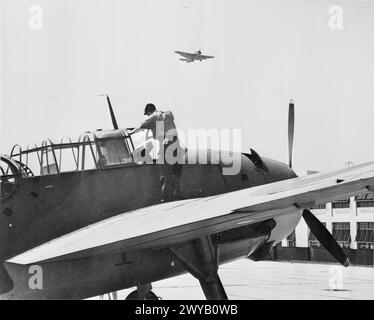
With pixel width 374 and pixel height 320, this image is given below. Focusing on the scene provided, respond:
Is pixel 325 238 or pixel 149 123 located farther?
pixel 325 238

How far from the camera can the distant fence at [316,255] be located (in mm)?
24125

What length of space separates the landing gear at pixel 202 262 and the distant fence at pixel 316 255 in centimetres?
1773

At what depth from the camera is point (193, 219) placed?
5.78 m

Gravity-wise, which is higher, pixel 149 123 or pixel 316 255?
pixel 149 123

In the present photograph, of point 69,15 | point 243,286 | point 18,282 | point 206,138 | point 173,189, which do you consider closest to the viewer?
point 18,282

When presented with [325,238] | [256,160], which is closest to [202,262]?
[256,160]

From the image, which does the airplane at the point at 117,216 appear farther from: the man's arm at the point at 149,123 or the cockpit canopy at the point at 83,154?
the man's arm at the point at 149,123

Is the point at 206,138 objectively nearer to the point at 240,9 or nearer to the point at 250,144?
the point at 250,144

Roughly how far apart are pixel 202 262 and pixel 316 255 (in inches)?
877

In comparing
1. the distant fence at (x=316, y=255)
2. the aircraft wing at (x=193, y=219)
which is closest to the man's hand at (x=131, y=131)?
the aircraft wing at (x=193, y=219)

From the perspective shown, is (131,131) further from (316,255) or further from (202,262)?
(316,255)
